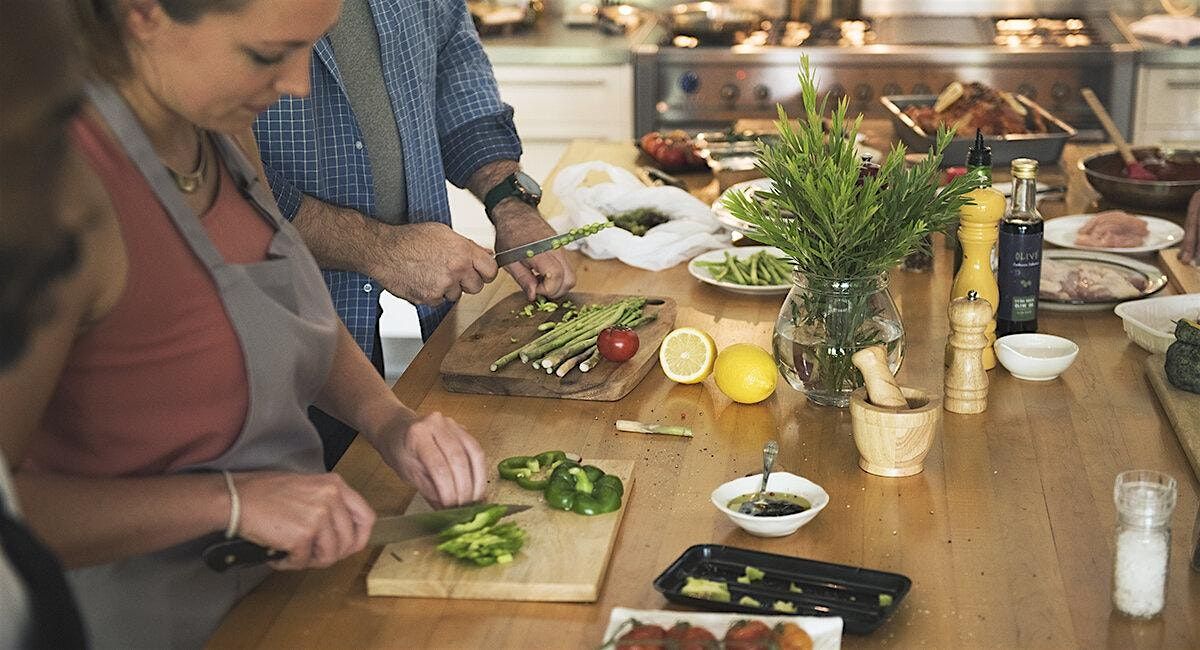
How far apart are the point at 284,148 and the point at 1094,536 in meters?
1.44

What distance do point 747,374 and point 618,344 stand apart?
23cm

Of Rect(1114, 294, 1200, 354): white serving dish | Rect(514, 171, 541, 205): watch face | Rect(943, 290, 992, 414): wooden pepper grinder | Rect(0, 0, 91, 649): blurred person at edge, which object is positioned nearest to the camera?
Rect(0, 0, 91, 649): blurred person at edge

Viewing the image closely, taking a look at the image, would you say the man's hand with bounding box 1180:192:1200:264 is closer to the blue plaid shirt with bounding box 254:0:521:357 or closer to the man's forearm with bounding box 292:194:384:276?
the blue plaid shirt with bounding box 254:0:521:357

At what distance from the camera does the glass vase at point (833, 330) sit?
6.06ft

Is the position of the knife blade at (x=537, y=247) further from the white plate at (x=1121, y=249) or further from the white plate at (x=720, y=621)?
the white plate at (x=720, y=621)

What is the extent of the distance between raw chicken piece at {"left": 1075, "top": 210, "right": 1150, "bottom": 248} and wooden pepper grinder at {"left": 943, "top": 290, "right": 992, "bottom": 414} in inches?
33.4

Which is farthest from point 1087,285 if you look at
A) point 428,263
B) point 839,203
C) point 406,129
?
point 406,129

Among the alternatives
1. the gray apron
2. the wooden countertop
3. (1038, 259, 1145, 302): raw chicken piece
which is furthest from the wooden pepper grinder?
the gray apron

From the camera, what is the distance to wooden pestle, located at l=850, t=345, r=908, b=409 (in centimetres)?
169

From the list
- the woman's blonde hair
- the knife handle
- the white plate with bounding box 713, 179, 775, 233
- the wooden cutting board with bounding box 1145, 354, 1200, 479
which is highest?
the woman's blonde hair

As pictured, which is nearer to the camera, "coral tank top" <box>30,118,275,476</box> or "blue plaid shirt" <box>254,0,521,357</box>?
"coral tank top" <box>30,118,275,476</box>

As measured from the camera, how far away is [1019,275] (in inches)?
81.1

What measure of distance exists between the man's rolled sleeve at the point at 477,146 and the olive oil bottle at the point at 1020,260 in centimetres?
102


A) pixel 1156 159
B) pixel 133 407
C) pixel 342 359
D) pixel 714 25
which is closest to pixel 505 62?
pixel 714 25
